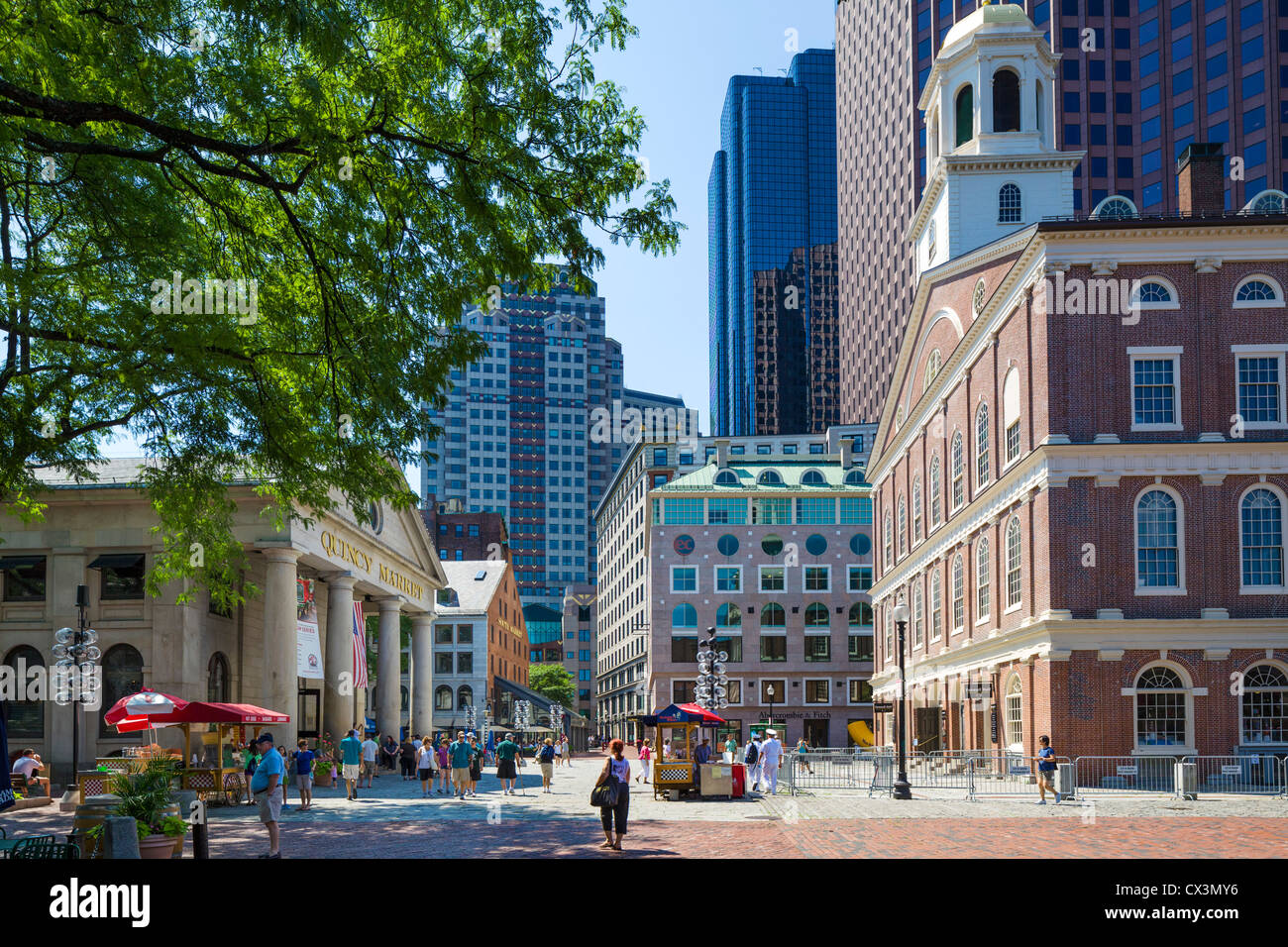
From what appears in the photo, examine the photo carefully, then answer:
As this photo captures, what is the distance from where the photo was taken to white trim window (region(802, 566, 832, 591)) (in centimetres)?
9812

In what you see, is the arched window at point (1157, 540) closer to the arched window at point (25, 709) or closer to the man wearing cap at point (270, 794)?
the man wearing cap at point (270, 794)

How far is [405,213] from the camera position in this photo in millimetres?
18328

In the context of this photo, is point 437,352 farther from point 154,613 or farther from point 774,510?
point 774,510

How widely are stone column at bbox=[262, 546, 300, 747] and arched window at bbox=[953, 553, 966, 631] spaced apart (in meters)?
26.1

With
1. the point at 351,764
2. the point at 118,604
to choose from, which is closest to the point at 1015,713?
the point at 351,764

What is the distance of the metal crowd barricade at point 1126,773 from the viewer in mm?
34594

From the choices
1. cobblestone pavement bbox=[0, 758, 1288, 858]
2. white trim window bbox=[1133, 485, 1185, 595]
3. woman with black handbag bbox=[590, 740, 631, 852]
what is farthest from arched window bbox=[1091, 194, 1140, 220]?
woman with black handbag bbox=[590, 740, 631, 852]

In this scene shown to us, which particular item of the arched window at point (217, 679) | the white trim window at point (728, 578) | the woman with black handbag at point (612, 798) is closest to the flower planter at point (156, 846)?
the woman with black handbag at point (612, 798)

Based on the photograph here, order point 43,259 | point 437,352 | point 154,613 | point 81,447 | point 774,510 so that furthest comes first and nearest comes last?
1. point 774,510
2. point 154,613
3. point 81,447
4. point 43,259
5. point 437,352

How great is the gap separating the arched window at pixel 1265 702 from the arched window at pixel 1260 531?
291cm

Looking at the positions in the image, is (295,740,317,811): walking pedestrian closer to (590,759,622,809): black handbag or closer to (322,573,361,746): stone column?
(590,759,622,809): black handbag

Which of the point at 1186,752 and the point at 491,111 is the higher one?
the point at 491,111
